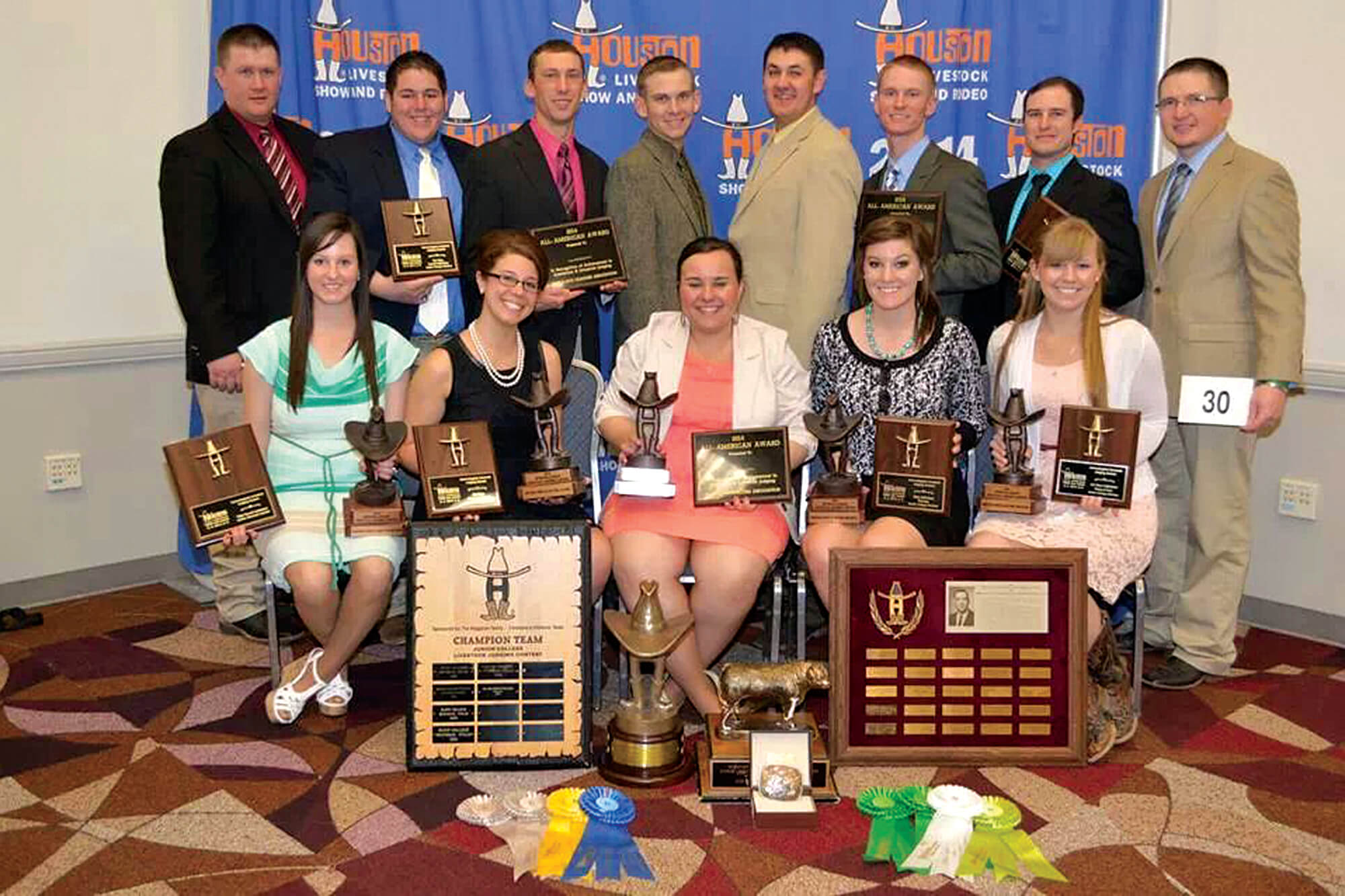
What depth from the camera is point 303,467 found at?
423 centimetres

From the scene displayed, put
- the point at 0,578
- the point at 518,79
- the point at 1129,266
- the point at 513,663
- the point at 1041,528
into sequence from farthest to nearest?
the point at 518,79 < the point at 0,578 < the point at 1129,266 < the point at 1041,528 < the point at 513,663

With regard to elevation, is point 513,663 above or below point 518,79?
below

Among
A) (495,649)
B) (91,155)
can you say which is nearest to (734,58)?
(91,155)

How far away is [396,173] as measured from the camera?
4.82 metres

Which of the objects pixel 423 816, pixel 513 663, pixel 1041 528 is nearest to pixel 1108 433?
pixel 1041 528

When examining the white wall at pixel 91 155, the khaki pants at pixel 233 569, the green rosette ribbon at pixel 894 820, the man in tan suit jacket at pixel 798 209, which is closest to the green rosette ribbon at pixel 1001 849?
the green rosette ribbon at pixel 894 820

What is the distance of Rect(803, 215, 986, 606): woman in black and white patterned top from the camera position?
425cm

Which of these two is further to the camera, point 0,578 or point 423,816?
point 0,578

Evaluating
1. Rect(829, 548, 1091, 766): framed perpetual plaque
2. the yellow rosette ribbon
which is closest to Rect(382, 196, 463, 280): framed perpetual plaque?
Rect(829, 548, 1091, 766): framed perpetual plaque

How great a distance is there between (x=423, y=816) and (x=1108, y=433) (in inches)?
86.3

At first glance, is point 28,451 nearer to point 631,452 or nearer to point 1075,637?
point 631,452

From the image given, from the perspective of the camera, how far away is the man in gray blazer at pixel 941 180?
4.69m

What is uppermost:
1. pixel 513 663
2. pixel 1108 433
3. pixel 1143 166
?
pixel 1143 166

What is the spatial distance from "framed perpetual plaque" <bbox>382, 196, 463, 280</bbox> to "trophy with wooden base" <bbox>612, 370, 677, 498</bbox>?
2.78 ft
